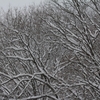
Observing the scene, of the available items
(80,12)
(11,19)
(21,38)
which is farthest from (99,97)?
(11,19)

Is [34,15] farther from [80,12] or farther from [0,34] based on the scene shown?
[80,12]

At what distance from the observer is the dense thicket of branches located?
6738mm

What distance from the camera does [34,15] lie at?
1111 centimetres

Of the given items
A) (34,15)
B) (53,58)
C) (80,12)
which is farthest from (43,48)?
(80,12)

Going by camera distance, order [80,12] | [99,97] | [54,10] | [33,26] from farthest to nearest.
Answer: [33,26], [54,10], [80,12], [99,97]

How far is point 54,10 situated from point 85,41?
10.6 ft

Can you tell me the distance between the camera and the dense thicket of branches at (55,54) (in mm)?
6738

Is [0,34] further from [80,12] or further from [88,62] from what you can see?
[88,62]

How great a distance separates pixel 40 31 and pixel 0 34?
6.09 ft

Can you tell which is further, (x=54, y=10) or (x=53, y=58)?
(x=53, y=58)

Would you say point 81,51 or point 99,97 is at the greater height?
point 81,51

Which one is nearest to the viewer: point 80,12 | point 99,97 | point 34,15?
point 99,97

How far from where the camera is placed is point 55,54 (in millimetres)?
10555

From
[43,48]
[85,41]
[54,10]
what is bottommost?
[85,41]
